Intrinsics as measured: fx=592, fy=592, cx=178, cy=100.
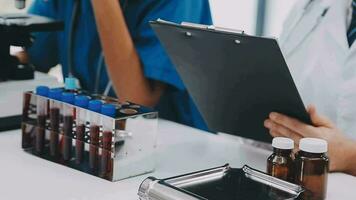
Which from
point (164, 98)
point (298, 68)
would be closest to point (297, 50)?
point (298, 68)

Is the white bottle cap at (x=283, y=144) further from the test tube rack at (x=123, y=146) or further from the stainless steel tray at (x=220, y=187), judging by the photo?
the test tube rack at (x=123, y=146)

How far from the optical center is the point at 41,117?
126 centimetres

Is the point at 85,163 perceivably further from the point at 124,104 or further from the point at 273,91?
the point at 273,91

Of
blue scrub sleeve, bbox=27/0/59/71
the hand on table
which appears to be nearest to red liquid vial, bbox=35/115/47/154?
the hand on table

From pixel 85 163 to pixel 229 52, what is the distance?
365 mm

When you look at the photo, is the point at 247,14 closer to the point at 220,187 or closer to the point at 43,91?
the point at 43,91

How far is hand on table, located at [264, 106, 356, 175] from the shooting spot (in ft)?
3.82

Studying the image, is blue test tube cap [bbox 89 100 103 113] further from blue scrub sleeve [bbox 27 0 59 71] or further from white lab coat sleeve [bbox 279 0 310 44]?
blue scrub sleeve [bbox 27 0 59 71]

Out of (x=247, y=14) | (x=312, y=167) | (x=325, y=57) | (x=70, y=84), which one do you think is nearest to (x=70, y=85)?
(x=70, y=84)

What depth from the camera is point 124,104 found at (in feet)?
3.87

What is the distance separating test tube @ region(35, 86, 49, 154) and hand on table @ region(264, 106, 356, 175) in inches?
18.7

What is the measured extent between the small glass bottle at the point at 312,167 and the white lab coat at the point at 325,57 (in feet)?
1.24

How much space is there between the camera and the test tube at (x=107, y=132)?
1.10 m

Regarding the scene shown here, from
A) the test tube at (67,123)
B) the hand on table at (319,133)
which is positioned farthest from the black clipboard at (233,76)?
the test tube at (67,123)
